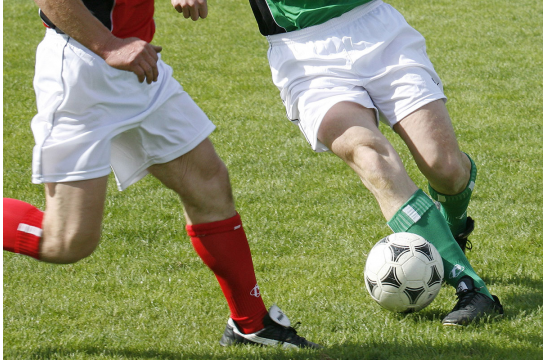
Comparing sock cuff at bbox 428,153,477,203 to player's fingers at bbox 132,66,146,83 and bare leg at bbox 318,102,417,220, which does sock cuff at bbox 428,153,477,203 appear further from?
player's fingers at bbox 132,66,146,83

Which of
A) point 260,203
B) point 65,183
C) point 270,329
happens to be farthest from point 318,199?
point 65,183

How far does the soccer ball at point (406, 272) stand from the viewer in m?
3.22

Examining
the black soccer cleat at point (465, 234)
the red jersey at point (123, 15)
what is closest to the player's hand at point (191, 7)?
the red jersey at point (123, 15)

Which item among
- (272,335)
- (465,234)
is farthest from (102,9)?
(465,234)

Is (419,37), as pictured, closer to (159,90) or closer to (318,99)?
(318,99)

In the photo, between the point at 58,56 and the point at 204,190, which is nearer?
the point at 58,56

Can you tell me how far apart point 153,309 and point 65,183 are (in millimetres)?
1045

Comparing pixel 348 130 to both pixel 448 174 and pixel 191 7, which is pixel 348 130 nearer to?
pixel 448 174

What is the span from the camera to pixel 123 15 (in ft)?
9.47

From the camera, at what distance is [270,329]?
321cm

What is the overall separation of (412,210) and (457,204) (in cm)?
67

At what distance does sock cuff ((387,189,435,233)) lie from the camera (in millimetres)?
3193

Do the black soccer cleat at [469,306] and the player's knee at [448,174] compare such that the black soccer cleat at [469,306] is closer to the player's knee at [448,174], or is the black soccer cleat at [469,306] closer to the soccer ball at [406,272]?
the soccer ball at [406,272]

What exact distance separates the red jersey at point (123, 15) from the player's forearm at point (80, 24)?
150 mm
